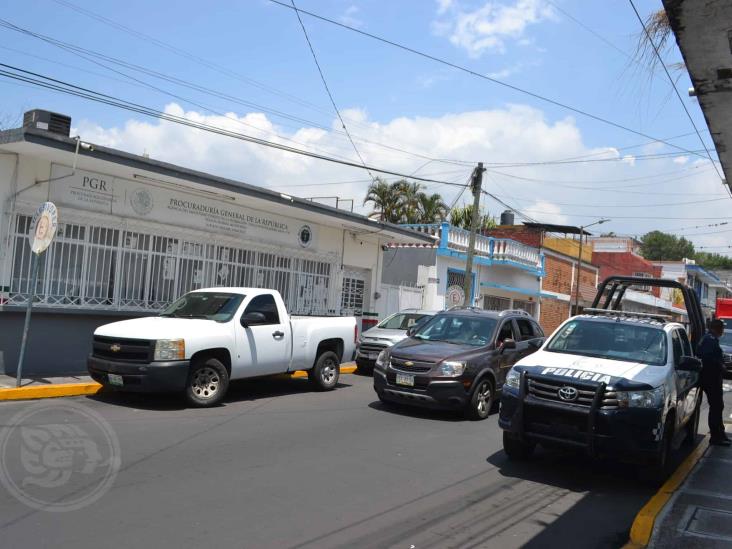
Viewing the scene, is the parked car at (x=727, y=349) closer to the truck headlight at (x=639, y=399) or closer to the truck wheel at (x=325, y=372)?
the truck wheel at (x=325, y=372)

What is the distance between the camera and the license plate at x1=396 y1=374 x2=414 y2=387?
392 inches

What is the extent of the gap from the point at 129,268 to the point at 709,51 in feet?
38.0

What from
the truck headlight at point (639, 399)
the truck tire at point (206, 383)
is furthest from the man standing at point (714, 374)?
the truck tire at point (206, 383)

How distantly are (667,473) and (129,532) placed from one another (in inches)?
237

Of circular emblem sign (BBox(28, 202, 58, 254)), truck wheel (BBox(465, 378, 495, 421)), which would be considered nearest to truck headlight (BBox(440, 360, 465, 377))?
truck wheel (BBox(465, 378, 495, 421))

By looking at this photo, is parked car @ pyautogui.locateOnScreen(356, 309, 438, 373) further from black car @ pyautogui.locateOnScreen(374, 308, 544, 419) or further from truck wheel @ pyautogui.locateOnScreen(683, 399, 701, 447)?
truck wheel @ pyautogui.locateOnScreen(683, 399, 701, 447)

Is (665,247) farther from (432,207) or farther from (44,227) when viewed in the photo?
(44,227)

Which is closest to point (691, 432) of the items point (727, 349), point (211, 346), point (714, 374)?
point (714, 374)

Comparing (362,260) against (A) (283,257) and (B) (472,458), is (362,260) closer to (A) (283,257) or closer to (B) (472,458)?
(A) (283,257)

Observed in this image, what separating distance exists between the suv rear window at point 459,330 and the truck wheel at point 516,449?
10.2 feet

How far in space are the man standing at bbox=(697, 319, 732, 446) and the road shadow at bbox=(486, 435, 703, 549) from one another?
774mm

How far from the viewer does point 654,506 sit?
6016 mm

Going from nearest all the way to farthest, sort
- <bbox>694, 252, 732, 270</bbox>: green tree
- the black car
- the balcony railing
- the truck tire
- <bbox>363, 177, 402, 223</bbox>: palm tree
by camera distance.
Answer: the truck tire, the black car, the balcony railing, <bbox>363, 177, 402, 223</bbox>: palm tree, <bbox>694, 252, 732, 270</bbox>: green tree

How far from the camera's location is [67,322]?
39.9 feet
